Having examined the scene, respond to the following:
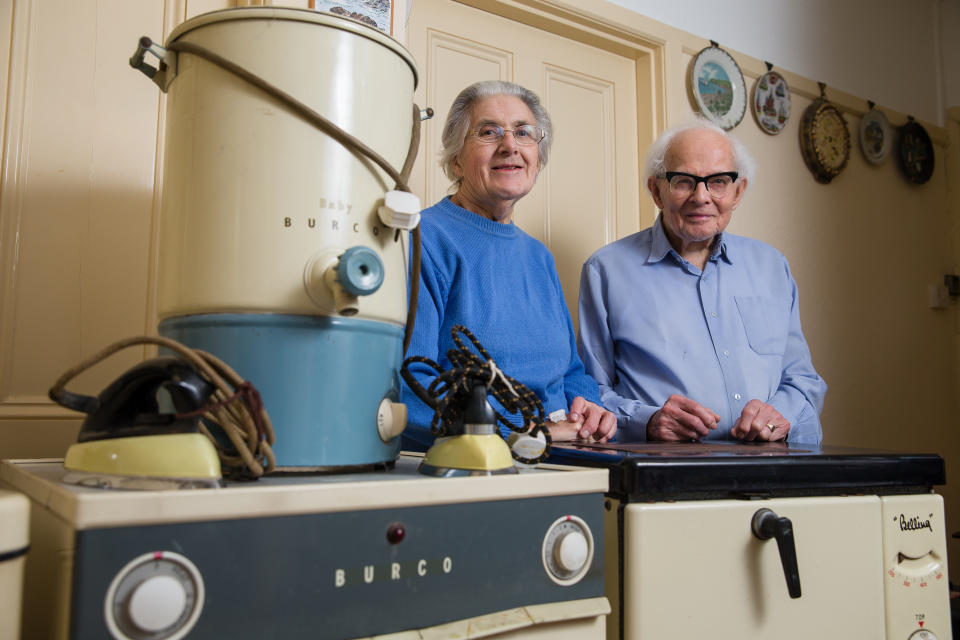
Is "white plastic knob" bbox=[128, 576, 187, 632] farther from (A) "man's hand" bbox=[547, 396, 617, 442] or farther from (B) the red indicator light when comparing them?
(A) "man's hand" bbox=[547, 396, 617, 442]

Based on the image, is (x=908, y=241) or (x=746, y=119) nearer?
(x=746, y=119)

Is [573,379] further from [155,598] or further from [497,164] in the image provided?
[155,598]

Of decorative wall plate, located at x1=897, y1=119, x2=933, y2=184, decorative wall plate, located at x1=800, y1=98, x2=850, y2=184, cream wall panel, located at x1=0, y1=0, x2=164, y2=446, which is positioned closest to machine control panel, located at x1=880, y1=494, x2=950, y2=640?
Result: cream wall panel, located at x1=0, y1=0, x2=164, y2=446

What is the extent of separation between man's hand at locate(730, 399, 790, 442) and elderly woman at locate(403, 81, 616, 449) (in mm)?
278

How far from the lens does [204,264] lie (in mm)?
629

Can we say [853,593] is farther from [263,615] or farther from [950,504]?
[950,504]

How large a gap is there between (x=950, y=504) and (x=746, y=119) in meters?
1.76

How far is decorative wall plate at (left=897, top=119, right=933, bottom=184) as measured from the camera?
108 inches

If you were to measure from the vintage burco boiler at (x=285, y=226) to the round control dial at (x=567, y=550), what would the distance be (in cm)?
19

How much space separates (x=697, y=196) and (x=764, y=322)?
33 cm

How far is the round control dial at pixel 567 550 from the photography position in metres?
0.63

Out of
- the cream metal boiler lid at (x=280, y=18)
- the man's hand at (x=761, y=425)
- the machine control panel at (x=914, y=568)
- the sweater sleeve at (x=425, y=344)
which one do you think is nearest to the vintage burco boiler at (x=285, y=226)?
the cream metal boiler lid at (x=280, y=18)

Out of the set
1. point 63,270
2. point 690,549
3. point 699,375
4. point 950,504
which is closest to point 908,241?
point 950,504

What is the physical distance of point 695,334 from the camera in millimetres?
1521
